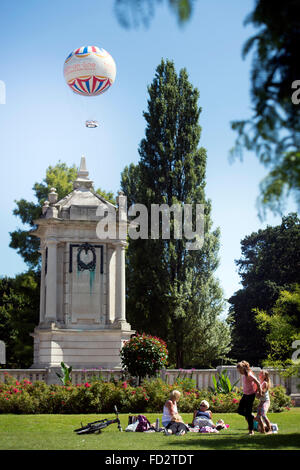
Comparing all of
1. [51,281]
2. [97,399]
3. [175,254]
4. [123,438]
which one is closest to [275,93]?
[123,438]

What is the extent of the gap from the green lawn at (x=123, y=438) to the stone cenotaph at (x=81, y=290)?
370 inches

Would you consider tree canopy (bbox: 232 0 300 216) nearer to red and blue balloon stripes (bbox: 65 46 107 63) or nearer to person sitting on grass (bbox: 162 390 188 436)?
person sitting on grass (bbox: 162 390 188 436)

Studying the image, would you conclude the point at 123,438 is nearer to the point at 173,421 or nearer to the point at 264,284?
the point at 173,421

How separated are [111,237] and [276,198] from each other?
22.7 m

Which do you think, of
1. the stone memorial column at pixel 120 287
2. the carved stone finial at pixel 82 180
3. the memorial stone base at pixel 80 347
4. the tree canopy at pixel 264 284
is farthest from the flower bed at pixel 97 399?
the tree canopy at pixel 264 284

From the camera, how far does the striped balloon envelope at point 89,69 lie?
30172 millimetres

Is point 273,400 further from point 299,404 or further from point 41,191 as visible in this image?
point 41,191

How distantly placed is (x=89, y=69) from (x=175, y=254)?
12476 mm

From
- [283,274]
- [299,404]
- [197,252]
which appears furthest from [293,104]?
[283,274]

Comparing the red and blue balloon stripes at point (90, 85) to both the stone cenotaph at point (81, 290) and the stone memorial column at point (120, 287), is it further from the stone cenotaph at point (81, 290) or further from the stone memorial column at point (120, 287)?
the stone memorial column at point (120, 287)

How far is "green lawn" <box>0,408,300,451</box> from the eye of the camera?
12297 mm

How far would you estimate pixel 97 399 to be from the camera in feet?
68.5

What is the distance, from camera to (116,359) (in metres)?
28.5

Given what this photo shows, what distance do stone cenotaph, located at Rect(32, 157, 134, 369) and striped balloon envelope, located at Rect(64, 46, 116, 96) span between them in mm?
5287
